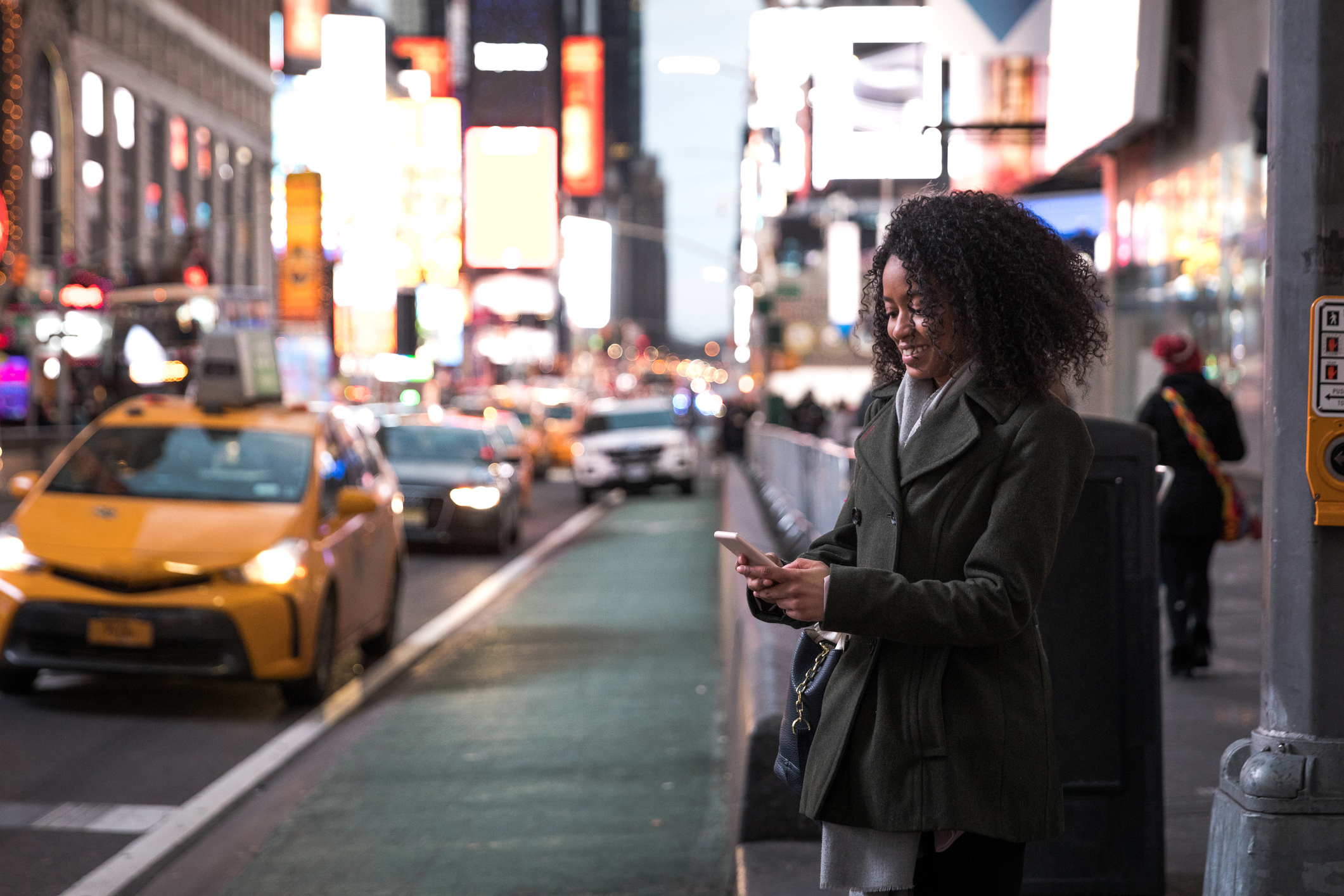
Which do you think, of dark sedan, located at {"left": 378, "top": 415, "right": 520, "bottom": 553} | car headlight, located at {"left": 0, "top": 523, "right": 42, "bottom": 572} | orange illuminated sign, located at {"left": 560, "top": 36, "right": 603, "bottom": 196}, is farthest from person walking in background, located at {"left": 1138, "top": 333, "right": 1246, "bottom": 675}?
orange illuminated sign, located at {"left": 560, "top": 36, "right": 603, "bottom": 196}

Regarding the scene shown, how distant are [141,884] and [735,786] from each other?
6.96 feet

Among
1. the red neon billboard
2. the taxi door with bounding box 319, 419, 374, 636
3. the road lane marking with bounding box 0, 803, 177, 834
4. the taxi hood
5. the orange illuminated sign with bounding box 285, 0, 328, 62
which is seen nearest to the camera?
the road lane marking with bounding box 0, 803, 177, 834

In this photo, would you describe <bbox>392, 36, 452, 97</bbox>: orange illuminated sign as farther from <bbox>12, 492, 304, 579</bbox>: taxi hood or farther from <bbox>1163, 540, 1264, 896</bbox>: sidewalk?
<bbox>12, 492, 304, 579</bbox>: taxi hood

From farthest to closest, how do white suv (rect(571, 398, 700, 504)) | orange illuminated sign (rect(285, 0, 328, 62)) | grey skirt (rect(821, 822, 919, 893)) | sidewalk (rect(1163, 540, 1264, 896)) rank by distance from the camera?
orange illuminated sign (rect(285, 0, 328, 62)) → white suv (rect(571, 398, 700, 504)) → sidewalk (rect(1163, 540, 1264, 896)) → grey skirt (rect(821, 822, 919, 893))

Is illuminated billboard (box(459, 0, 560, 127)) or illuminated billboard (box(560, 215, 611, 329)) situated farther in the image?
illuminated billboard (box(459, 0, 560, 127))

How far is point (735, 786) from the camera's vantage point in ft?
20.4

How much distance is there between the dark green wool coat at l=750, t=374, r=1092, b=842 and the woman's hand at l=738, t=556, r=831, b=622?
0.02 meters

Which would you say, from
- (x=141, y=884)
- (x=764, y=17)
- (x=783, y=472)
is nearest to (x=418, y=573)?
(x=783, y=472)

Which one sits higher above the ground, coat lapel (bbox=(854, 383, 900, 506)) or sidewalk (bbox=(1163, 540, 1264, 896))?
coat lapel (bbox=(854, 383, 900, 506))

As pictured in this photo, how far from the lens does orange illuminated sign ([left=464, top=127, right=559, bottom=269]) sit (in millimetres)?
95125

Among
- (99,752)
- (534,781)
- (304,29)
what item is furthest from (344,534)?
(304,29)

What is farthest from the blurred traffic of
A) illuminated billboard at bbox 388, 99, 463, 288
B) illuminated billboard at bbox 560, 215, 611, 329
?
illuminated billboard at bbox 560, 215, 611, 329

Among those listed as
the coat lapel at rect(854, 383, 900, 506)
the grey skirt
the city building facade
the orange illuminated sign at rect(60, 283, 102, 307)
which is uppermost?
the city building facade

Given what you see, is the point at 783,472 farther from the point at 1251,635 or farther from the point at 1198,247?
the point at 1251,635
